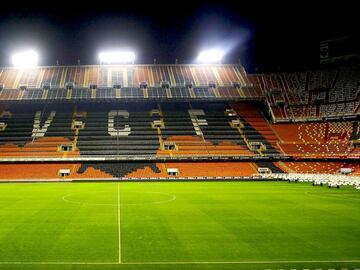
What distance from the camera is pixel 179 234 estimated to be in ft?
48.1

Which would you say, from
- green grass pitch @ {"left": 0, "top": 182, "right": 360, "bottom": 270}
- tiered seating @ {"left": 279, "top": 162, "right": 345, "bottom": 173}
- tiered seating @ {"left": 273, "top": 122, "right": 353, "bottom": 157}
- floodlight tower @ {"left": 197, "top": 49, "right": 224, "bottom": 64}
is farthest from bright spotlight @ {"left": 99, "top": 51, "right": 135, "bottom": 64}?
green grass pitch @ {"left": 0, "top": 182, "right": 360, "bottom": 270}

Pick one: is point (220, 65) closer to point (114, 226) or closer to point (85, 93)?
point (85, 93)

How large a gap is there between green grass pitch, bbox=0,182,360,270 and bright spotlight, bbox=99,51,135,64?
50.7 m

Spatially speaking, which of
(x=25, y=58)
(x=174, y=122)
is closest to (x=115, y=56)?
(x=25, y=58)

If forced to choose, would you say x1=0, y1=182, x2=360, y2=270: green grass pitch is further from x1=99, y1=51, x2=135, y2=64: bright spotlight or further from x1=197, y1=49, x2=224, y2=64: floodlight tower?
x1=197, y1=49, x2=224, y2=64: floodlight tower

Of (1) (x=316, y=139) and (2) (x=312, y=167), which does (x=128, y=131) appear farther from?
(1) (x=316, y=139)

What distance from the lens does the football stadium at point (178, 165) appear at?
1255cm

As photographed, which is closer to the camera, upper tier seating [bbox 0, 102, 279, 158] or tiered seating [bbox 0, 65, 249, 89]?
upper tier seating [bbox 0, 102, 279, 158]

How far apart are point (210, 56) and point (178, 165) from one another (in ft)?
103

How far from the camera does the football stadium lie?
494 inches

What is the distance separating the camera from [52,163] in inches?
1954

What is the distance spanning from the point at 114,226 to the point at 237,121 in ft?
161

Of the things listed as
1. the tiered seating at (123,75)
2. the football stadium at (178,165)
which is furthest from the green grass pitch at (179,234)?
the tiered seating at (123,75)

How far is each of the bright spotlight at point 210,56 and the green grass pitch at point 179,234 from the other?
51.9 m
